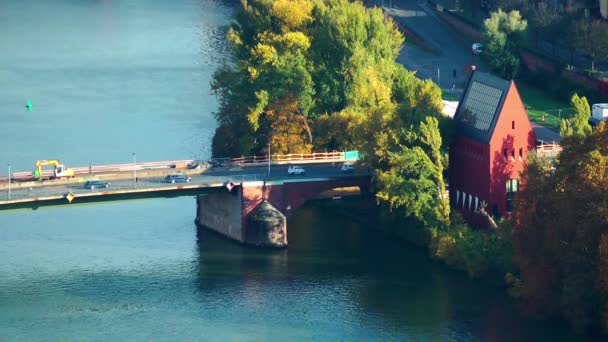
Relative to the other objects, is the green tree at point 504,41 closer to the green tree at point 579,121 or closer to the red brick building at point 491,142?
the red brick building at point 491,142

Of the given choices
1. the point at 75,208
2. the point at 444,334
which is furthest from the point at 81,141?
the point at 444,334

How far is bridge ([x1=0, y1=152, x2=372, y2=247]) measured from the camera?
487 ft

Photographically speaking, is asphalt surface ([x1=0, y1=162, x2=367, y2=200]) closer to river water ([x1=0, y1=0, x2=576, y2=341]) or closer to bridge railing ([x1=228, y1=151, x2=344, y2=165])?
bridge railing ([x1=228, y1=151, x2=344, y2=165])

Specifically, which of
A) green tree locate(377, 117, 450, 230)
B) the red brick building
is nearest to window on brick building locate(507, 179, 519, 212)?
the red brick building

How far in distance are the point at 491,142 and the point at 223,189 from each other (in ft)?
69.2

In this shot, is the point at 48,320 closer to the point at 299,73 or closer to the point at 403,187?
the point at 403,187

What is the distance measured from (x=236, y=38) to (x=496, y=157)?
3884 centimetres

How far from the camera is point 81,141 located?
7185 inches

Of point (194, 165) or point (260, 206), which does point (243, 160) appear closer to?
point (194, 165)

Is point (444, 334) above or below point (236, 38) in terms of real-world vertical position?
below

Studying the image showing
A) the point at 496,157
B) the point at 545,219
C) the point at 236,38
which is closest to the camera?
the point at 545,219

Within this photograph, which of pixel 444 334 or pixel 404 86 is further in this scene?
pixel 404 86

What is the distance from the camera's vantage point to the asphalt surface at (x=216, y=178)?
148 m

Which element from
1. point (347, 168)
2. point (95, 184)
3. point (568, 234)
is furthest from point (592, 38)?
point (568, 234)
